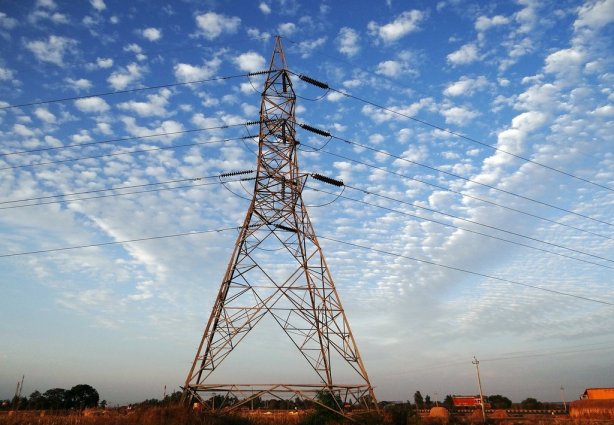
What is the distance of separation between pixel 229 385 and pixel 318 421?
4.69 meters

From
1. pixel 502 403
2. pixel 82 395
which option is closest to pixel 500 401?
pixel 502 403

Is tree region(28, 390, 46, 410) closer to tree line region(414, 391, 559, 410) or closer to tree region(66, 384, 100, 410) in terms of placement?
tree region(66, 384, 100, 410)

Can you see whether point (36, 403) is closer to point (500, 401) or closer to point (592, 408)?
point (592, 408)

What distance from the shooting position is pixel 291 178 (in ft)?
80.0

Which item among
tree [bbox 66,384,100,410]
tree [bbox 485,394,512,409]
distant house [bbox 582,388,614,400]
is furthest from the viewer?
tree [bbox 485,394,512,409]

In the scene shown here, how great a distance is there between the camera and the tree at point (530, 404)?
304 feet

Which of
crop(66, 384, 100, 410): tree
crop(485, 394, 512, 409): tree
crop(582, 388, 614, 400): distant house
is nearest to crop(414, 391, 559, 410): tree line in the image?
crop(485, 394, 512, 409): tree

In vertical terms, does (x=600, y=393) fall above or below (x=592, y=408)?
above

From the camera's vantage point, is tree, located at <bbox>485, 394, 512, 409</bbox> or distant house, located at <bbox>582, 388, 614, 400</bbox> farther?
tree, located at <bbox>485, 394, 512, 409</bbox>

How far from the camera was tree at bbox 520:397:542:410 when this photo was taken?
9253cm

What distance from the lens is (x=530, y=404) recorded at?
3797 inches

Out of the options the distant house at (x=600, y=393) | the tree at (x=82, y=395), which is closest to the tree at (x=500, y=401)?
the distant house at (x=600, y=393)

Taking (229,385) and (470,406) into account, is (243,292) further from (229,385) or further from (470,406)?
(470,406)

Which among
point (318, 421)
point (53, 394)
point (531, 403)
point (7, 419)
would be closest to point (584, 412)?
point (318, 421)
